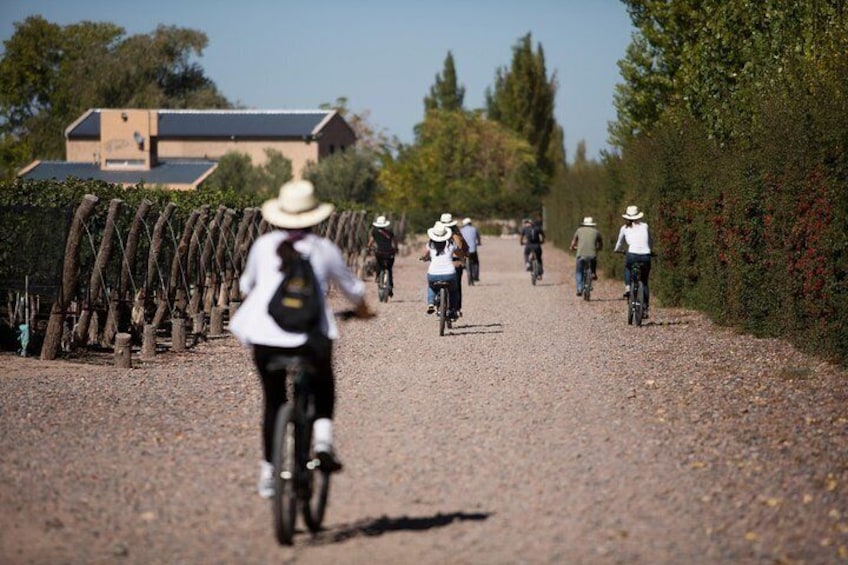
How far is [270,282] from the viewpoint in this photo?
23.5 ft

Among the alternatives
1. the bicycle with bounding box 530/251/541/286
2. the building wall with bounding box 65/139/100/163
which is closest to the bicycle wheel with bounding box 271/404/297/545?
the bicycle with bounding box 530/251/541/286

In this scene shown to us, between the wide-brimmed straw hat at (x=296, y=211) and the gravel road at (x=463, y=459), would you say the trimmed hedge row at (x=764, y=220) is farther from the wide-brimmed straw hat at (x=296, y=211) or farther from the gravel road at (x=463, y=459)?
the wide-brimmed straw hat at (x=296, y=211)

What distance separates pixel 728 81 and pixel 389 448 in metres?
19.7

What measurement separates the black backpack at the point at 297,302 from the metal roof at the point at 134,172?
185 feet

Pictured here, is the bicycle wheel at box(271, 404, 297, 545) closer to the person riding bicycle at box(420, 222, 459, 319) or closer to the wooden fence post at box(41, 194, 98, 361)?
the wooden fence post at box(41, 194, 98, 361)

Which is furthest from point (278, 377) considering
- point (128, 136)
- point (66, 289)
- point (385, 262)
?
point (128, 136)

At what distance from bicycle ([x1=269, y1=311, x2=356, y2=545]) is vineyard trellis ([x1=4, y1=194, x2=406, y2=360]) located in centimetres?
956

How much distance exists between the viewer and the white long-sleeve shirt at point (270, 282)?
7090mm

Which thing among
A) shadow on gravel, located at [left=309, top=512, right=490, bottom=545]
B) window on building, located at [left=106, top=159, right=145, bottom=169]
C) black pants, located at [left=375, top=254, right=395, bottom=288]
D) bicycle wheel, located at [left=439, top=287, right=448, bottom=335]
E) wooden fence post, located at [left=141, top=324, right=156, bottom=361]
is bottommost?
shadow on gravel, located at [left=309, top=512, right=490, bottom=545]

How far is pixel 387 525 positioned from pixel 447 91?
108688 mm

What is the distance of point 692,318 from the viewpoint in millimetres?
22375

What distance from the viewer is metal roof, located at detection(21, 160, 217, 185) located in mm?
64375

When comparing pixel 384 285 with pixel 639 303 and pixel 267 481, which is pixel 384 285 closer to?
pixel 639 303

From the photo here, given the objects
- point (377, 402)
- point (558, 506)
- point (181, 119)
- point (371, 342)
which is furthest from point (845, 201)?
point (181, 119)
